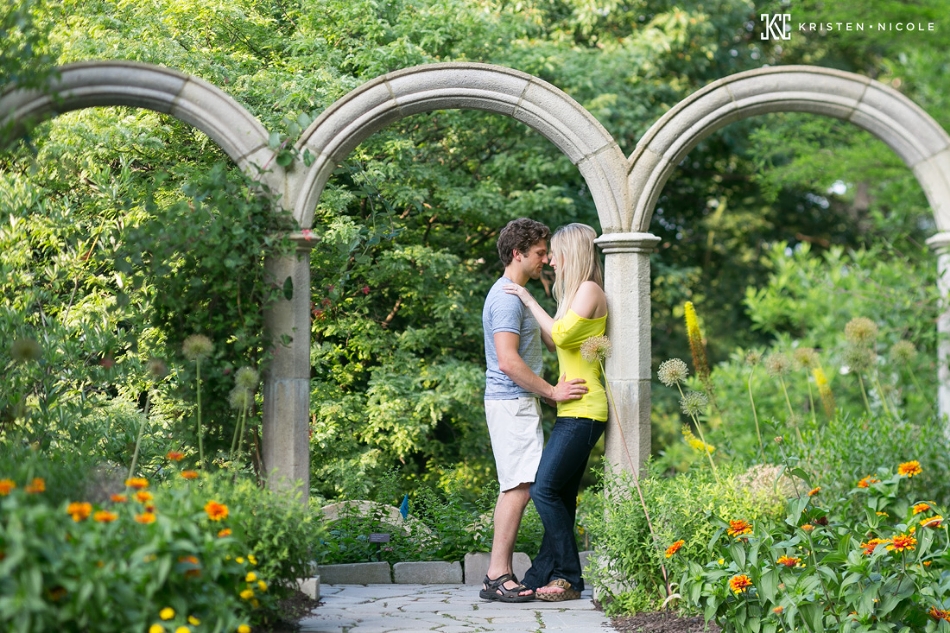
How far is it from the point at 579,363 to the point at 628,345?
269 millimetres

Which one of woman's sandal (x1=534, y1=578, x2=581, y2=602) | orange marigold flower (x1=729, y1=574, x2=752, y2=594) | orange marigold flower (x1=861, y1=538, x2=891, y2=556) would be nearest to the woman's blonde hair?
woman's sandal (x1=534, y1=578, x2=581, y2=602)

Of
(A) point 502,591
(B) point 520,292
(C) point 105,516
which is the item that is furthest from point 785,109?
(C) point 105,516

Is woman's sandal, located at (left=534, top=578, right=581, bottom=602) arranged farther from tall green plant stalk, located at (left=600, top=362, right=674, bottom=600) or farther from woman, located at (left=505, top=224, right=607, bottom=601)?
tall green plant stalk, located at (left=600, top=362, right=674, bottom=600)

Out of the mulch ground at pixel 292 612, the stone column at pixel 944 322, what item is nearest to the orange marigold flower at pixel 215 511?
the mulch ground at pixel 292 612

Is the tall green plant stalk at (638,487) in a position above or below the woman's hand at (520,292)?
below

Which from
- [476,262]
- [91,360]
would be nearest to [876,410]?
[476,262]

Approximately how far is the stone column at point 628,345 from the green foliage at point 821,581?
0.81 m

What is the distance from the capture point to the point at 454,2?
8141mm

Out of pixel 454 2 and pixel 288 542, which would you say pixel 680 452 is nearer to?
pixel 454 2

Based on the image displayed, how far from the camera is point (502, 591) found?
452cm

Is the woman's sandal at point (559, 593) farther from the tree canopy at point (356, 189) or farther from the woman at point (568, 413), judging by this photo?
the tree canopy at point (356, 189)

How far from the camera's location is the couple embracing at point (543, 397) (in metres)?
4.43

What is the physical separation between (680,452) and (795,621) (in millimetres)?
6049

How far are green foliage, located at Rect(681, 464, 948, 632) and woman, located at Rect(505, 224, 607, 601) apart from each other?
84 centimetres
